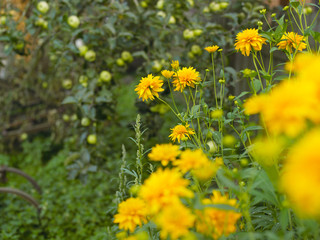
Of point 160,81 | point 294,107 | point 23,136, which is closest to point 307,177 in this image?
point 294,107

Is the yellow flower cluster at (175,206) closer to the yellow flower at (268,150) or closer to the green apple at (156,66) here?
the yellow flower at (268,150)

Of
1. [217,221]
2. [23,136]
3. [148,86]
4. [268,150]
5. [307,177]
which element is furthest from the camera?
[23,136]

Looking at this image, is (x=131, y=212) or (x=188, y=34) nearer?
(x=131, y=212)

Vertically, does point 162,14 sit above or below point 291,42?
above

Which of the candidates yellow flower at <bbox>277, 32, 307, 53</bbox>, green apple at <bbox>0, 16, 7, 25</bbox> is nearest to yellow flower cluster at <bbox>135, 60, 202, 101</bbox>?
yellow flower at <bbox>277, 32, 307, 53</bbox>

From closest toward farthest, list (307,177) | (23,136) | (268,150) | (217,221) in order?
(307,177) → (268,150) → (217,221) → (23,136)

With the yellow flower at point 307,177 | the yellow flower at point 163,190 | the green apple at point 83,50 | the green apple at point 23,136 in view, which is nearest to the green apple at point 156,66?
the green apple at point 83,50

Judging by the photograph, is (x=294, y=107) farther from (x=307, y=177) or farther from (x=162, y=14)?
(x=162, y=14)

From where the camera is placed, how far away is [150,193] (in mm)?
563

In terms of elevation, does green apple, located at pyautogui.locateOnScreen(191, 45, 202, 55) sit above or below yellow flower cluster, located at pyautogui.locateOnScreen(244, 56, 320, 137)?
below

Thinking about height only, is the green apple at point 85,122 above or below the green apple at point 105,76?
below

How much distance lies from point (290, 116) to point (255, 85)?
0.55 meters

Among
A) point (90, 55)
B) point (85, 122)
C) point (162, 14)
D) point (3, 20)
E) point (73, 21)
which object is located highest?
point (3, 20)

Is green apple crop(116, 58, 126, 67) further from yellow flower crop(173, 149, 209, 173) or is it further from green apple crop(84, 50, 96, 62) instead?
yellow flower crop(173, 149, 209, 173)
